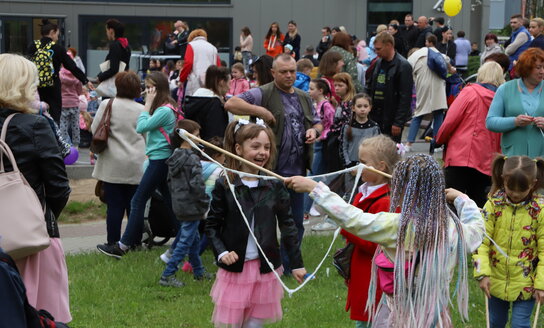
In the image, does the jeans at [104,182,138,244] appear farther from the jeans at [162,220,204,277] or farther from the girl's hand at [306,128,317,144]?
the girl's hand at [306,128,317,144]

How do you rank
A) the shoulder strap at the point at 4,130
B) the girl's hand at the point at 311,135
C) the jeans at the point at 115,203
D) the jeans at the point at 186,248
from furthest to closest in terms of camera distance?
the jeans at the point at 115,203, the jeans at the point at 186,248, the girl's hand at the point at 311,135, the shoulder strap at the point at 4,130

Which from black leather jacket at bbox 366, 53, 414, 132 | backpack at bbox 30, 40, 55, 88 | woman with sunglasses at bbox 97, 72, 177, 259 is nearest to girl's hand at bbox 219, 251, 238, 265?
woman with sunglasses at bbox 97, 72, 177, 259

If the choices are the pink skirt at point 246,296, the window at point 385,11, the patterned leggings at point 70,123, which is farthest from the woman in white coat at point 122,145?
the window at point 385,11

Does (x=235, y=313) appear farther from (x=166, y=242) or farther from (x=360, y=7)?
(x=360, y=7)

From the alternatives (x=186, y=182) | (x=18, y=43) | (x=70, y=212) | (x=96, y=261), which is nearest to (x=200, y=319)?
(x=186, y=182)

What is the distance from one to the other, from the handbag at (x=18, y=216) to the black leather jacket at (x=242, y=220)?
138cm

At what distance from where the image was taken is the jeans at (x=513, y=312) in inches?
223

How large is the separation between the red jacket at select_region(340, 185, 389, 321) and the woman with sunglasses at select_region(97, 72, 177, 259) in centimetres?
377

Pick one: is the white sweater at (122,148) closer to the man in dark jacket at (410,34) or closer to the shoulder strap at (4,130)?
the shoulder strap at (4,130)

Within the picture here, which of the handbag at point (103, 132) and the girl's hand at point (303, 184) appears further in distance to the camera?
the handbag at point (103, 132)

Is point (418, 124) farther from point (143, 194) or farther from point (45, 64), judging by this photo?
point (143, 194)

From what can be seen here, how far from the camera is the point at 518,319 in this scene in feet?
18.6

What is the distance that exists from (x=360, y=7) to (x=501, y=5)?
492 cm

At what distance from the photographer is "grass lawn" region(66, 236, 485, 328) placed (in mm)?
6855
